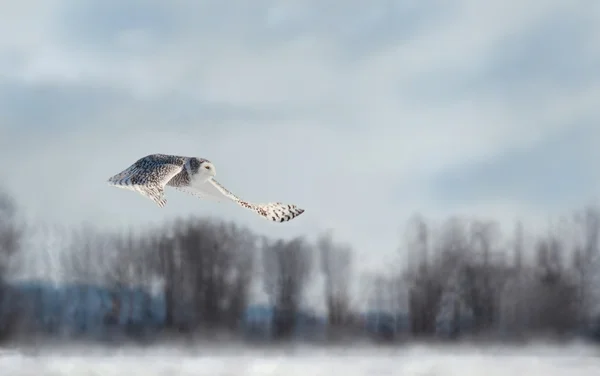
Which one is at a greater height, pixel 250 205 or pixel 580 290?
pixel 250 205

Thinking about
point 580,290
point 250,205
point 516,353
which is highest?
point 250,205

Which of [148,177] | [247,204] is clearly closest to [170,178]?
[148,177]

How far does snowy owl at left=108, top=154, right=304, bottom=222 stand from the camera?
289 inches

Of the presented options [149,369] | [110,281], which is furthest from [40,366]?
[110,281]

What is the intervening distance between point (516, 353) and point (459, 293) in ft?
7.79

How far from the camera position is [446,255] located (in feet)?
68.9

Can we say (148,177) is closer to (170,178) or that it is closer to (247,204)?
(170,178)

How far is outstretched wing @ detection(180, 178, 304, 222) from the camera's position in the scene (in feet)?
25.3

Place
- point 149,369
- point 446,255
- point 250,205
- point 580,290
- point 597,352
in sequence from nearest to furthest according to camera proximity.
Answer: point 250,205 → point 149,369 → point 597,352 → point 580,290 → point 446,255

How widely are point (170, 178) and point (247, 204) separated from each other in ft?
3.30

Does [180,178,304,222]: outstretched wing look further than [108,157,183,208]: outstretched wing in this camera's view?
Yes

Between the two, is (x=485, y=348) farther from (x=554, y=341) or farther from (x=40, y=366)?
(x=40, y=366)

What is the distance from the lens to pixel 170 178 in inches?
297

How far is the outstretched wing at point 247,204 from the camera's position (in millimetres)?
7723
